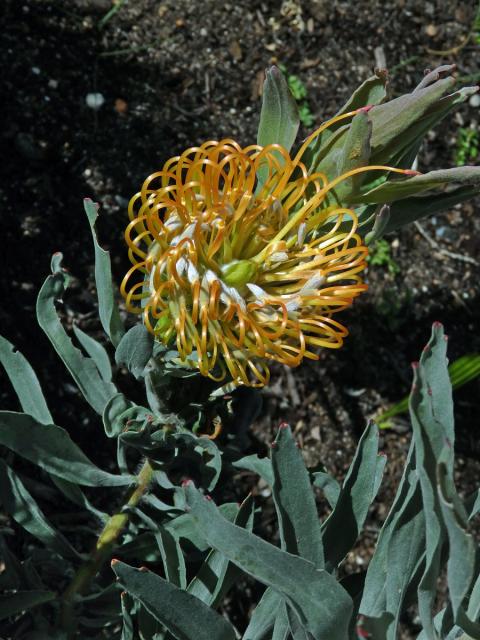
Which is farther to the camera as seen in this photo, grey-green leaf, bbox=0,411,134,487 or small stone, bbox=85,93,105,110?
small stone, bbox=85,93,105,110

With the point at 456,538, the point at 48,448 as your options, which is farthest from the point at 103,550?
the point at 456,538

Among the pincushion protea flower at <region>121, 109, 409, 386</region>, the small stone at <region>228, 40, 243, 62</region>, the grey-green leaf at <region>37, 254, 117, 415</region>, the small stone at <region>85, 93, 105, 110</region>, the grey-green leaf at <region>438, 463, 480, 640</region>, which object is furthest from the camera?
the small stone at <region>228, 40, 243, 62</region>

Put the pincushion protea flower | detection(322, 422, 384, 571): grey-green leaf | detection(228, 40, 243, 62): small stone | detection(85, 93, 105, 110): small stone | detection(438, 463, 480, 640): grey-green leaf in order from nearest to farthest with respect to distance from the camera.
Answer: detection(438, 463, 480, 640): grey-green leaf
the pincushion protea flower
detection(322, 422, 384, 571): grey-green leaf
detection(85, 93, 105, 110): small stone
detection(228, 40, 243, 62): small stone

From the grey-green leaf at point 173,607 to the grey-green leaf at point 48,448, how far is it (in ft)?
0.88

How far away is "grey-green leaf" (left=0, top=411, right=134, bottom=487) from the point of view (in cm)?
111

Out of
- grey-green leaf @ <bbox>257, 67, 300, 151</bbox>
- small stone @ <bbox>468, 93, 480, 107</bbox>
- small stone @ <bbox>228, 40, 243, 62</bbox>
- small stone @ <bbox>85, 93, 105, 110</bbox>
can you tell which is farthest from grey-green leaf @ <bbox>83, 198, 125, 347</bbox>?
small stone @ <bbox>468, 93, 480, 107</bbox>

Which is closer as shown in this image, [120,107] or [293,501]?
[293,501]

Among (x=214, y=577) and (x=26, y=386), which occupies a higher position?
(x=26, y=386)

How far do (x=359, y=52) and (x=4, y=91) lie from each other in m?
1.13

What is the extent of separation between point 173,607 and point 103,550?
40cm

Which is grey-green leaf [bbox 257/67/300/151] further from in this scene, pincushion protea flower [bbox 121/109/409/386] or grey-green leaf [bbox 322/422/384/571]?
grey-green leaf [bbox 322/422/384/571]

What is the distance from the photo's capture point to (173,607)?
3.29ft

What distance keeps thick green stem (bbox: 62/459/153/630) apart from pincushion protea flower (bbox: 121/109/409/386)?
1.24ft

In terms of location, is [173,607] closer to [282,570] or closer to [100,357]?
[282,570]
